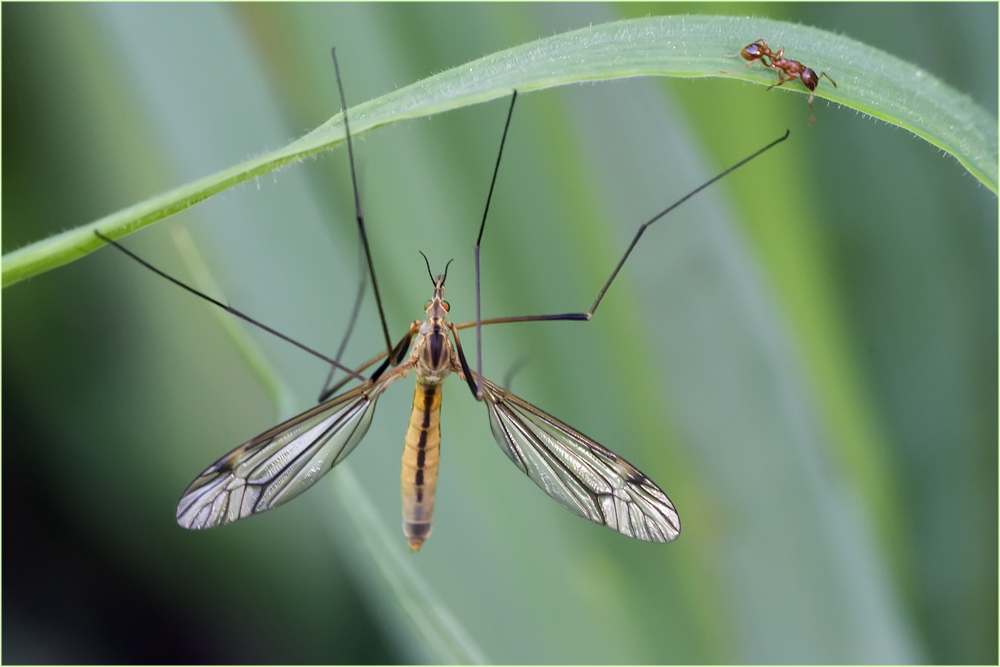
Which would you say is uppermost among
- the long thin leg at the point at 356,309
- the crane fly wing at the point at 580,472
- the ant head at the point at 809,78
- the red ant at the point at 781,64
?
the long thin leg at the point at 356,309

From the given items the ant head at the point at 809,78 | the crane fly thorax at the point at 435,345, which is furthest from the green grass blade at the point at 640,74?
the crane fly thorax at the point at 435,345

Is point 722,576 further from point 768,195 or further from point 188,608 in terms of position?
point 188,608

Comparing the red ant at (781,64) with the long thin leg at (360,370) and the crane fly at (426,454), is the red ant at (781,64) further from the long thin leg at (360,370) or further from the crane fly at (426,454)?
the long thin leg at (360,370)

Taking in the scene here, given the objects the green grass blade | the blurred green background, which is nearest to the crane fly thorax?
the blurred green background

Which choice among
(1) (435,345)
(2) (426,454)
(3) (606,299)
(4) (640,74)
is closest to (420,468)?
(2) (426,454)

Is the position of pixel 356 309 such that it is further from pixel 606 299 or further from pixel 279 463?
pixel 606 299

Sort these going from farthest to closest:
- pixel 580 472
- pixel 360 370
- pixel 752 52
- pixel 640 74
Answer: pixel 360 370
pixel 580 472
pixel 752 52
pixel 640 74

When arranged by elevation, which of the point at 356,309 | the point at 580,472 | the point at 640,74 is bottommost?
the point at 580,472
